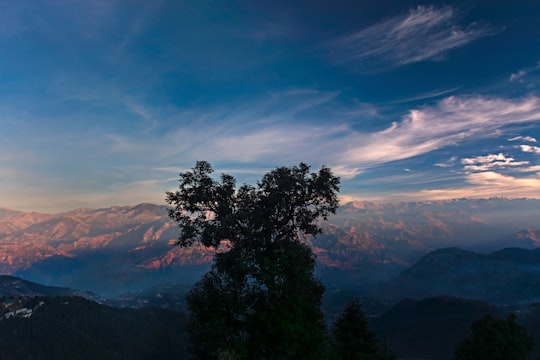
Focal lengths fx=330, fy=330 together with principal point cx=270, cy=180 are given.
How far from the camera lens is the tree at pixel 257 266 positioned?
25172 millimetres

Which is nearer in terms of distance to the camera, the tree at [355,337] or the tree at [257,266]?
the tree at [257,266]

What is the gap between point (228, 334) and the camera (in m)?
25.0

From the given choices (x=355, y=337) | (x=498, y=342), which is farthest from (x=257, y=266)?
(x=498, y=342)

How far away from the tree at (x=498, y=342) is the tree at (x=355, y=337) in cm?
2122

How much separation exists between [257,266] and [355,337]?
2710cm

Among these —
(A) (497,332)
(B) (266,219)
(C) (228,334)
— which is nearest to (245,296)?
(C) (228,334)

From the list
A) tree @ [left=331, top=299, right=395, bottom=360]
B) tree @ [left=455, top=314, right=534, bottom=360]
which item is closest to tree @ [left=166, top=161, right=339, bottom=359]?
tree @ [left=331, top=299, right=395, bottom=360]

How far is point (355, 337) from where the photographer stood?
44750mm

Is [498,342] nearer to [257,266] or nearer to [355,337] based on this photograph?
[355,337]

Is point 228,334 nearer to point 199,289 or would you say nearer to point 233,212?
point 199,289

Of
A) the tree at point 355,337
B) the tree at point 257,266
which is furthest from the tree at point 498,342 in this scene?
the tree at point 257,266

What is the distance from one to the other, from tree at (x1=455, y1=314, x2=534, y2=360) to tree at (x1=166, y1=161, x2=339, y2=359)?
1687 inches

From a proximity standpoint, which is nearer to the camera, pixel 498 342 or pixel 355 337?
pixel 355 337

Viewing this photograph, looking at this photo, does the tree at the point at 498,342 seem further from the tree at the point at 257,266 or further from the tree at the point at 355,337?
the tree at the point at 257,266
